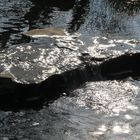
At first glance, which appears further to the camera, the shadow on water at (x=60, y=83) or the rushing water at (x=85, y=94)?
the shadow on water at (x=60, y=83)

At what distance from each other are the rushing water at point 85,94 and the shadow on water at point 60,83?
0.14 m

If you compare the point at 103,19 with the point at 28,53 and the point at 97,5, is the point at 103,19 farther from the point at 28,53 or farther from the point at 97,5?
the point at 28,53

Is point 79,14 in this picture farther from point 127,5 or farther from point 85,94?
point 85,94

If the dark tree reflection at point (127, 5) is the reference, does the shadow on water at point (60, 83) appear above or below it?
below

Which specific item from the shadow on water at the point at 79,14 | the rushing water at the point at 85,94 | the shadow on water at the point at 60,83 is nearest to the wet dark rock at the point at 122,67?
the shadow on water at the point at 60,83

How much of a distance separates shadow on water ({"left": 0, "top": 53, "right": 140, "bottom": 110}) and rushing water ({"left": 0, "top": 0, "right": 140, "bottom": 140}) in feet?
0.47

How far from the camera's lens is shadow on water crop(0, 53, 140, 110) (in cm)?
646

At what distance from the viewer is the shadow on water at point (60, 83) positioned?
6.46 m

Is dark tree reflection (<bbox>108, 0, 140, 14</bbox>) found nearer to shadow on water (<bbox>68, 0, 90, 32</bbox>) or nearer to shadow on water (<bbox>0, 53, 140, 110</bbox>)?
shadow on water (<bbox>68, 0, 90, 32</bbox>)

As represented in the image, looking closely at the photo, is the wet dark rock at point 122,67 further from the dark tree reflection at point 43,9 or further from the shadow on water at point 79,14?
the dark tree reflection at point 43,9

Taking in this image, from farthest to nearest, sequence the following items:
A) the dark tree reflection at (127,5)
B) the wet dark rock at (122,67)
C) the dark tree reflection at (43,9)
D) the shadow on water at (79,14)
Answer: the dark tree reflection at (127,5)
the dark tree reflection at (43,9)
the shadow on water at (79,14)
the wet dark rock at (122,67)

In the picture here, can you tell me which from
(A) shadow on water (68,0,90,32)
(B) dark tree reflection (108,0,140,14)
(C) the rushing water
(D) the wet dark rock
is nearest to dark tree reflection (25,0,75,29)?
(C) the rushing water

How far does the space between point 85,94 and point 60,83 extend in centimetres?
44

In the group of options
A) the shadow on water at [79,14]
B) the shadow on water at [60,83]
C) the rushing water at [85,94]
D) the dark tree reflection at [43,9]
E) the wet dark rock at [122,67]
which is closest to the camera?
the rushing water at [85,94]
